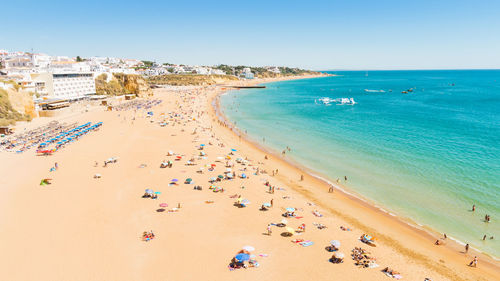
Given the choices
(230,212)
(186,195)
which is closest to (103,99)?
(186,195)

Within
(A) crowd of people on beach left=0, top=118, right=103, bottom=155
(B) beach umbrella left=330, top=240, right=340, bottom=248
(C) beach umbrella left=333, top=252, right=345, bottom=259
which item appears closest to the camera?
(C) beach umbrella left=333, top=252, right=345, bottom=259

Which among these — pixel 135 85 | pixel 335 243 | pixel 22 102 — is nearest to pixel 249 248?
pixel 335 243

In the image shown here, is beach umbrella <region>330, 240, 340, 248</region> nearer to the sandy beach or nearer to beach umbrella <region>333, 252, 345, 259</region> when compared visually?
the sandy beach

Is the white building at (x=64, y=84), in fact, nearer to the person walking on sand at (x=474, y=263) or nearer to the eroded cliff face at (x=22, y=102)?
the eroded cliff face at (x=22, y=102)

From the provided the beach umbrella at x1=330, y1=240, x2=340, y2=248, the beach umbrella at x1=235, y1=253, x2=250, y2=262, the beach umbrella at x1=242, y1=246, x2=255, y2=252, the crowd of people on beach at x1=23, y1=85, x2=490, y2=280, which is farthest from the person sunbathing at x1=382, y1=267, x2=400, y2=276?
the beach umbrella at x1=235, y1=253, x2=250, y2=262

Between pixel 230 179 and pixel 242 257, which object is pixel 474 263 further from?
pixel 230 179

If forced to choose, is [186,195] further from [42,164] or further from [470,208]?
[470,208]

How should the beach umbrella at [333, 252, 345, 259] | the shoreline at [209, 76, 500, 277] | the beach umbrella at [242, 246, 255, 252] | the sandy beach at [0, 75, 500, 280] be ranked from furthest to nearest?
the shoreline at [209, 76, 500, 277], the beach umbrella at [242, 246, 255, 252], the beach umbrella at [333, 252, 345, 259], the sandy beach at [0, 75, 500, 280]
